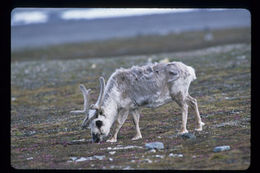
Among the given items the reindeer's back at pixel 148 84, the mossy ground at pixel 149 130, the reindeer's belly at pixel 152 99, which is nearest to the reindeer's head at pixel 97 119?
the mossy ground at pixel 149 130

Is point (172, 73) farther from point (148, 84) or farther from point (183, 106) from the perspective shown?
point (183, 106)

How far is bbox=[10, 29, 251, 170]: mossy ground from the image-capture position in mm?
14180

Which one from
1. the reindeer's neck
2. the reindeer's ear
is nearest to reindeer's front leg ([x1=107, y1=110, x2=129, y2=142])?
the reindeer's neck

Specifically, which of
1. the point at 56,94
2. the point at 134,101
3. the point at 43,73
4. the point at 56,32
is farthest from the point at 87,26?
the point at 134,101

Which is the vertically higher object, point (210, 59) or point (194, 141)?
point (210, 59)

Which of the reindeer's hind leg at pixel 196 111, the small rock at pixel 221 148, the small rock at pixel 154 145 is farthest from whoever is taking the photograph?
the reindeer's hind leg at pixel 196 111

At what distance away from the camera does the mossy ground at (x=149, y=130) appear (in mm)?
14180

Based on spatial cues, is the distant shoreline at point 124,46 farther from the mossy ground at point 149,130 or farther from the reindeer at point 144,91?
the reindeer at point 144,91

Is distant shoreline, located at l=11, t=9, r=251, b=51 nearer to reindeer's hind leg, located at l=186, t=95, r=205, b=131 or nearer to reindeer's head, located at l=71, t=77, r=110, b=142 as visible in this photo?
reindeer's hind leg, located at l=186, t=95, r=205, b=131

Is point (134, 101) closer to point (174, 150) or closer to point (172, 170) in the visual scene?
point (174, 150)

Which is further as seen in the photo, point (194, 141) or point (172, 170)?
point (194, 141)
